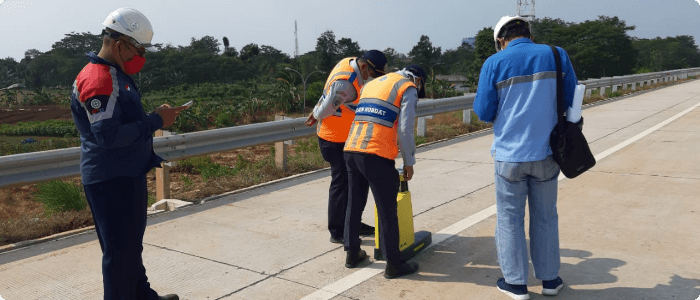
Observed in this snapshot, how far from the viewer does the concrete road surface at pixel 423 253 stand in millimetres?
4355

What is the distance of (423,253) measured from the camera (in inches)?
202

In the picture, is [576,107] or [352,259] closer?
[576,107]

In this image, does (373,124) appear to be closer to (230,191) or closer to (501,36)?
(501,36)

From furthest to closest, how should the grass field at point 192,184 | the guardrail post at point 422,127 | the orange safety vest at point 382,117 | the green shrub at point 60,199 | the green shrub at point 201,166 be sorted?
the guardrail post at point 422,127
the green shrub at point 201,166
the green shrub at point 60,199
the grass field at point 192,184
the orange safety vest at point 382,117

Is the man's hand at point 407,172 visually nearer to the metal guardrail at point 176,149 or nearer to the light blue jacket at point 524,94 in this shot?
the light blue jacket at point 524,94

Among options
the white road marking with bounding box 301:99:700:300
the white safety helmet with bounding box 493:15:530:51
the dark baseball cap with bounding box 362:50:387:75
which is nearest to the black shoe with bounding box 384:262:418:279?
the white road marking with bounding box 301:99:700:300

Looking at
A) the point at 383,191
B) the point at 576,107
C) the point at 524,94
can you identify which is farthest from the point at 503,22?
the point at 383,191

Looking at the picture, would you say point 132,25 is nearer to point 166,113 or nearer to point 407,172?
point 166,113

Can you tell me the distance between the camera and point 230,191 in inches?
301

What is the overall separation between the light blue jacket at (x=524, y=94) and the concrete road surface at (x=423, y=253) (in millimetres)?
1086

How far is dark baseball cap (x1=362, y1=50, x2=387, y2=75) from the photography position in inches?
191

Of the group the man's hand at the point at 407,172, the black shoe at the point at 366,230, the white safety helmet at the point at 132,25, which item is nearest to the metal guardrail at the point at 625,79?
the black shoe at the point at 366,230

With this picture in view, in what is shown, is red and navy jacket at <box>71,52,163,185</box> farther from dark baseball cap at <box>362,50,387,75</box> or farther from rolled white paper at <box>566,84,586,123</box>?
rolled white paper at <box>566,84,586,123</box>

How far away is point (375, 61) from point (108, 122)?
2.25 m
